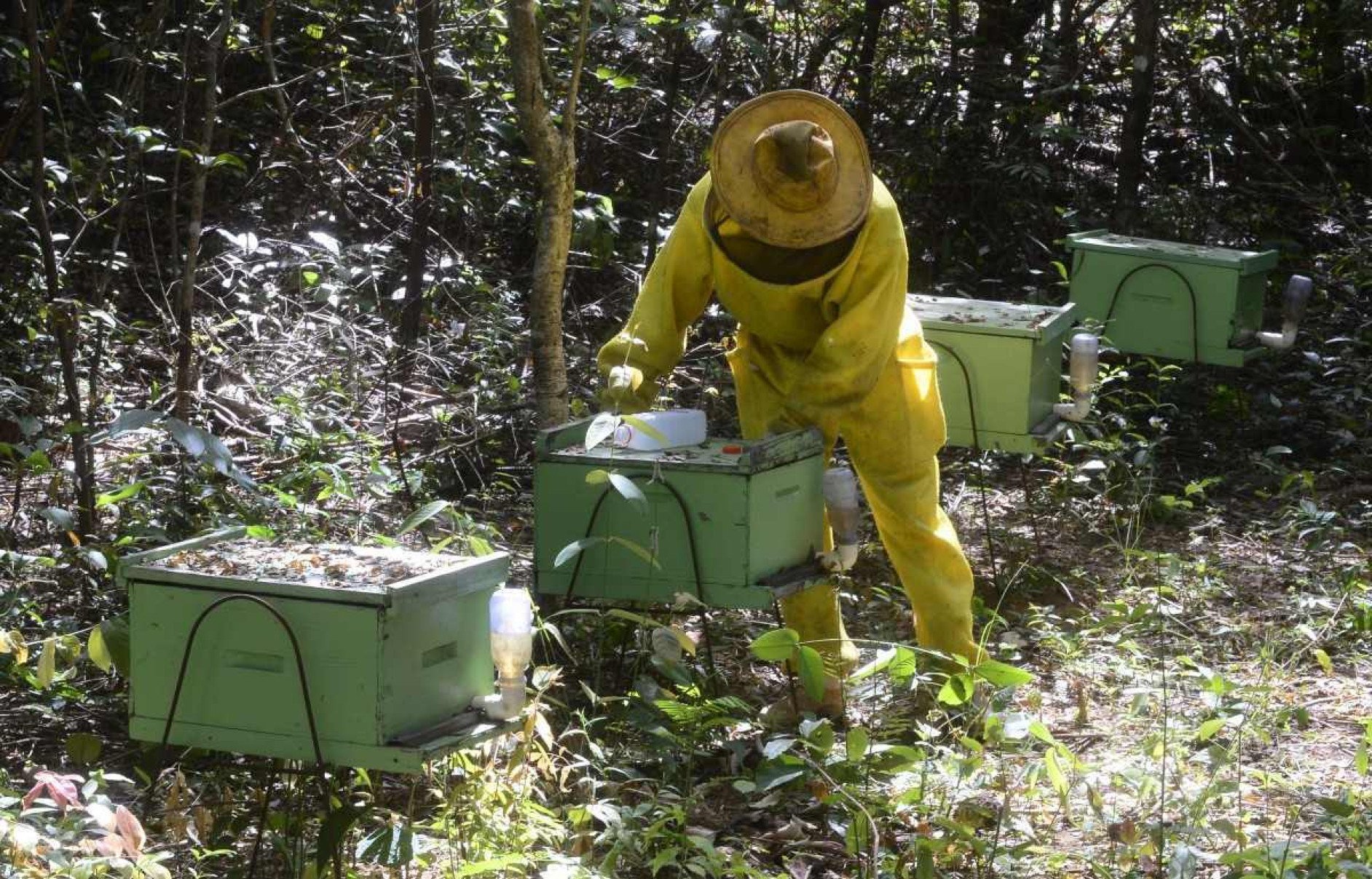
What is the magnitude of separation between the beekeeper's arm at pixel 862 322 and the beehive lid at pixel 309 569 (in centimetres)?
121

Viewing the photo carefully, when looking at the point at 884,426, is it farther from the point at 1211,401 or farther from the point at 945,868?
the point at 1211,401

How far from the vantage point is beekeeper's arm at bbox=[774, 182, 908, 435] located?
4.15 m

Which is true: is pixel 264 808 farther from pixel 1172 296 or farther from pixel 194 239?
pixel 1172 296

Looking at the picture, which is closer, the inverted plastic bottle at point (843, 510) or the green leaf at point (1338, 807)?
the green leaf at point (1338, 807)

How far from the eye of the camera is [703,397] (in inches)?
300

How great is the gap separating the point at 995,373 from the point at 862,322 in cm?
164

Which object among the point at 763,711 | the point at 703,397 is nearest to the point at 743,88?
the point at 703,397

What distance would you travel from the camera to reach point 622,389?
13.3 feet

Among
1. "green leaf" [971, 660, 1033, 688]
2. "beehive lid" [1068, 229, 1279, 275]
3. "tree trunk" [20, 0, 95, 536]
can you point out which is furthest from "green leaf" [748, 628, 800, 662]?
"beehive lid" [1068, 229, 1279, 275]

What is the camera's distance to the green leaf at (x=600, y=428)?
3643 mm

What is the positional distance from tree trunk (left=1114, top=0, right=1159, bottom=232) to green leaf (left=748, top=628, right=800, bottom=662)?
5900 mm

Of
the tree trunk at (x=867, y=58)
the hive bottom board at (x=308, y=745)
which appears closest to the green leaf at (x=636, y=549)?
the hive bottom board at (x=308, y=745)

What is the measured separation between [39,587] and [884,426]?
105 inches

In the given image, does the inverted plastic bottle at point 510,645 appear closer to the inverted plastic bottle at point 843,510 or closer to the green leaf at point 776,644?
the green leaf at point 776,644
